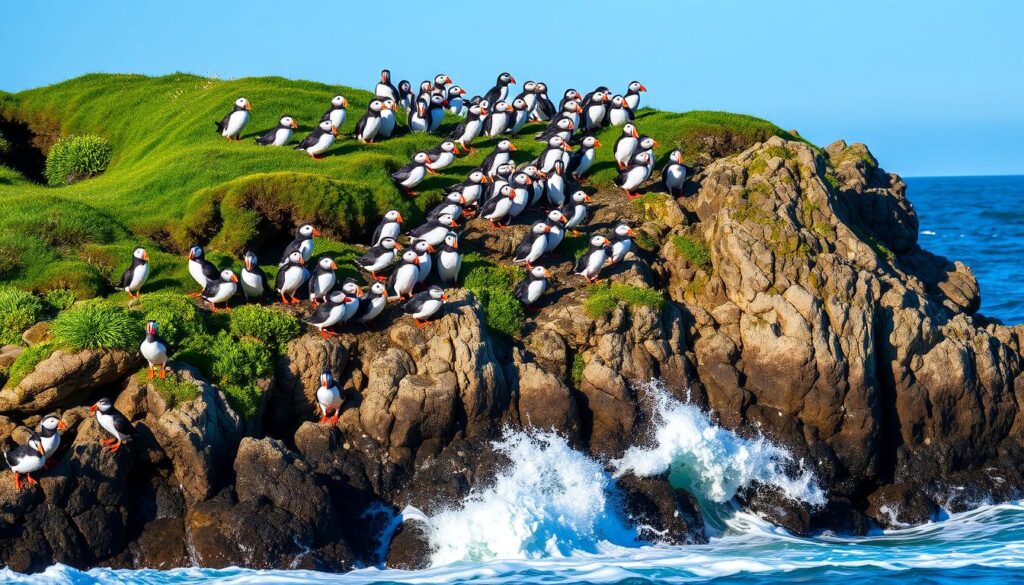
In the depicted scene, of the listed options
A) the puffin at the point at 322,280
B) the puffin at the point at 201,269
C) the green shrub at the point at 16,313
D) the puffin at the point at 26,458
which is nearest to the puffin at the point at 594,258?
the puffin at the point at 322,280

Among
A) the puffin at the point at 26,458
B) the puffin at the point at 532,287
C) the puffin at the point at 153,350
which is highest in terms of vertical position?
the puffin at the point at 532,287

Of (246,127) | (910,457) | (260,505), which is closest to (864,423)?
(910,457)

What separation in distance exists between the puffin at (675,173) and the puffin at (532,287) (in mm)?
5029

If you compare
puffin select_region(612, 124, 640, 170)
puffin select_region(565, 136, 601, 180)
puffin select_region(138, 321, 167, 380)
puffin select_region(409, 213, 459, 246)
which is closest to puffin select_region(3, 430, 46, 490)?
puffin select_region(138, 321, 167, 380)

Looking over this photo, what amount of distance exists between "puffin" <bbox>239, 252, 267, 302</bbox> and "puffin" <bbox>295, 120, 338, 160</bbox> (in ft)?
24.3

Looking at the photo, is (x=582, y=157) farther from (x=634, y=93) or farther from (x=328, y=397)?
(x=328, y=397)

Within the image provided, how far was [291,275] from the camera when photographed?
22516mm

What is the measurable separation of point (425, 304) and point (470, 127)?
1039 centimetres

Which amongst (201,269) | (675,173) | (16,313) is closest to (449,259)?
(201,269)

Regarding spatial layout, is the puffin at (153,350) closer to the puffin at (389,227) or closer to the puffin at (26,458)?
the puffin at (26,458)

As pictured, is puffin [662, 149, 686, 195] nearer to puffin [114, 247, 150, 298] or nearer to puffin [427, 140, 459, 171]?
puffin [427, 140, 459, 171]

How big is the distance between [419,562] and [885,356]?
9.56 m

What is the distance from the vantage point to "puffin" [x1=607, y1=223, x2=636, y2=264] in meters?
24.2

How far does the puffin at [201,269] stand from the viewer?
2264cm
